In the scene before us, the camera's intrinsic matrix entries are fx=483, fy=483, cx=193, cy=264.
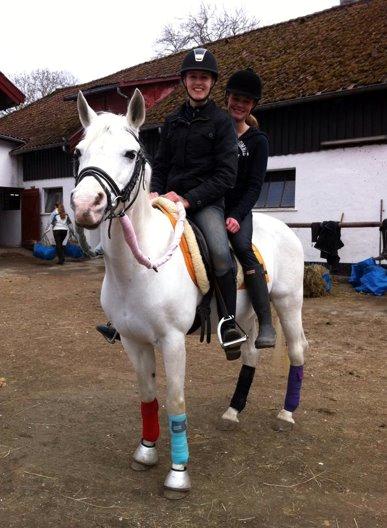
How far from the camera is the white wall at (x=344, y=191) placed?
10.7 metres

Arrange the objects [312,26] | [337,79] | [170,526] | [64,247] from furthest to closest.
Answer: [64,247]
[312,26]
[337,79]
[170,526]

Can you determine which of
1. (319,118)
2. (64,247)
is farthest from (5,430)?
(64,247)

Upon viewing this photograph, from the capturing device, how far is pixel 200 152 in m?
3.14

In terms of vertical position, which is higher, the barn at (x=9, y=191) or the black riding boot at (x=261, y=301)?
the barn at (x=9, y=191)

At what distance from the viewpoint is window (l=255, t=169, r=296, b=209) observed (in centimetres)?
1224

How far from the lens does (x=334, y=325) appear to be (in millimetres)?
7262

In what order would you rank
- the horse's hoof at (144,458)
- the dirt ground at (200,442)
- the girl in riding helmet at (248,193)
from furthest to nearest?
the girl in riding helmet at (248,193)
the horse's hoof at (144,458)
the dirt ground at (200,442)

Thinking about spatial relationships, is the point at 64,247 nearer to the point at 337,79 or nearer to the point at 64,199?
the point at 64,199

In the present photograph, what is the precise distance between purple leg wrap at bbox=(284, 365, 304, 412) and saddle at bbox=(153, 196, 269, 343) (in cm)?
113

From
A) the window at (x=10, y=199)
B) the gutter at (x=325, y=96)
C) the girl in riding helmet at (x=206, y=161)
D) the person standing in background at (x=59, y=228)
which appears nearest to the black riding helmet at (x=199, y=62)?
the girl in riding helmet at (x=206, y=161)

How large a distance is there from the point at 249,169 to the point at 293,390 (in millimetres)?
1824

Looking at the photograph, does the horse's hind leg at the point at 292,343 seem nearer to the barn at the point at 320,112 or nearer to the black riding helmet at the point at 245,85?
the black riding helmet at the point at 245,85

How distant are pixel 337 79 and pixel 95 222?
35.9 ft

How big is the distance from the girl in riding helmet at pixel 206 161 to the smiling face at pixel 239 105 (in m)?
0.48
